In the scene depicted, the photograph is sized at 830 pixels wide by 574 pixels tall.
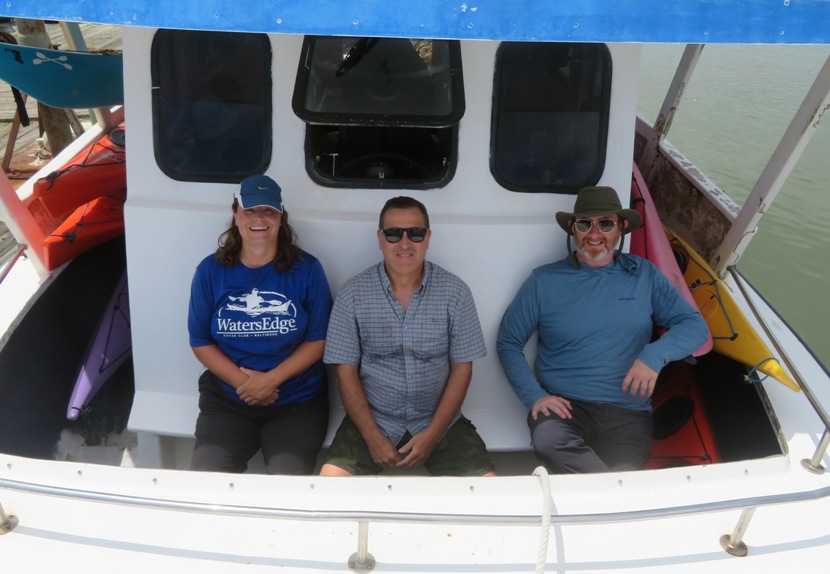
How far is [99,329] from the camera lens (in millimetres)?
3477

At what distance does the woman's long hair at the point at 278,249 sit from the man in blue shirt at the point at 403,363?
0.23 meters

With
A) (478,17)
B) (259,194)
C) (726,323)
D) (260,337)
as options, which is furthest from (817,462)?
(259,194)

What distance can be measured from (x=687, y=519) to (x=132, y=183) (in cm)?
234

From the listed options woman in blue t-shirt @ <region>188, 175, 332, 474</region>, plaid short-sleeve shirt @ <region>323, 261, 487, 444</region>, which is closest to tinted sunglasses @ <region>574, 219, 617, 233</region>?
plaid short-sleeve shirt @ <region>323, 261, 487, 444</region>

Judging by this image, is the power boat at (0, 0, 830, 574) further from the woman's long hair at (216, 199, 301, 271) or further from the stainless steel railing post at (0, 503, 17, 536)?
the woman's long hair at (216, 199, 301, 271)

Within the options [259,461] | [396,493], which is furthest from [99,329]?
[396,493]

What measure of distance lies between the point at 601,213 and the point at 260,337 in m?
1.32

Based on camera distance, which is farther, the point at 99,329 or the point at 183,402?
the point at 99,329

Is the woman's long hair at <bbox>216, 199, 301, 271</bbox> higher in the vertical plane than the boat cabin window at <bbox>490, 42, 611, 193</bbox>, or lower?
lower

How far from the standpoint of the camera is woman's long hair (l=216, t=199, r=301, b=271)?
107 inches

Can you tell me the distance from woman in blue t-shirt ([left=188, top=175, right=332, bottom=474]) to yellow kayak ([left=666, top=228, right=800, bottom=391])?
160 centimetres

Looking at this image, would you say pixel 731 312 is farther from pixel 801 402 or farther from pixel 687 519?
pixel 687 519

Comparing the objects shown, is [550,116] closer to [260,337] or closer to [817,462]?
[260,337]

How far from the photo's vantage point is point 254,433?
277cm
